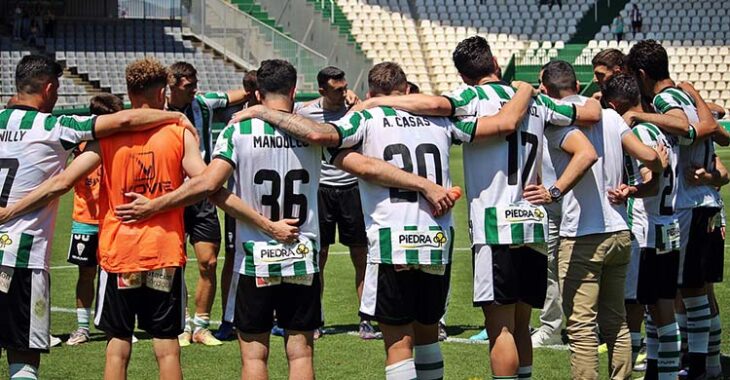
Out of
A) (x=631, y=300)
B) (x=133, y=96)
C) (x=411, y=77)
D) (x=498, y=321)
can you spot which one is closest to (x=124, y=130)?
(x=133, y=96)

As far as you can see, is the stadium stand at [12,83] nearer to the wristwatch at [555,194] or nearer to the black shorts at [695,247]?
the black shorts at [695,247]

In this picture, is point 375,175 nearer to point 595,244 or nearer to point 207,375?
point 595,244

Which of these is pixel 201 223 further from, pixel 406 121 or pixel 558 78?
pixel 558 78

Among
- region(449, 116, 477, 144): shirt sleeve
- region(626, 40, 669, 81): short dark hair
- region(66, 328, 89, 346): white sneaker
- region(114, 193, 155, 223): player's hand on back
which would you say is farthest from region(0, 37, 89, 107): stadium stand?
region(449, 116, 477, 144): shirt sleeve

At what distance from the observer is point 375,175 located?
671 centimetres

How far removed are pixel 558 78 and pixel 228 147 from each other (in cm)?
225

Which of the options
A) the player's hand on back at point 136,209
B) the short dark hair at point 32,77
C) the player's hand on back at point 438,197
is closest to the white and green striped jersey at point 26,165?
the short dark hair at point 32,77

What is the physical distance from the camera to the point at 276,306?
6.90 metres

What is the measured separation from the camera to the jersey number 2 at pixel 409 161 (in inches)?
268

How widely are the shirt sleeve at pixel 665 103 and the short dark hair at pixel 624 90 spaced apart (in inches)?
9.8

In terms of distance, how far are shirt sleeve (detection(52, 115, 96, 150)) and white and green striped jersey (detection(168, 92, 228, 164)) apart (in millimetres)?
2928

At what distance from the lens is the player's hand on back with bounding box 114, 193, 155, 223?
672cm

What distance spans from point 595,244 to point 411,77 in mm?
34515

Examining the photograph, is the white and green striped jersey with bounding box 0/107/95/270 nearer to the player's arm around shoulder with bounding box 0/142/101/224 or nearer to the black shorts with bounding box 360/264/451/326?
the player's arm around shoulder with bounding box 0/142/101/224
